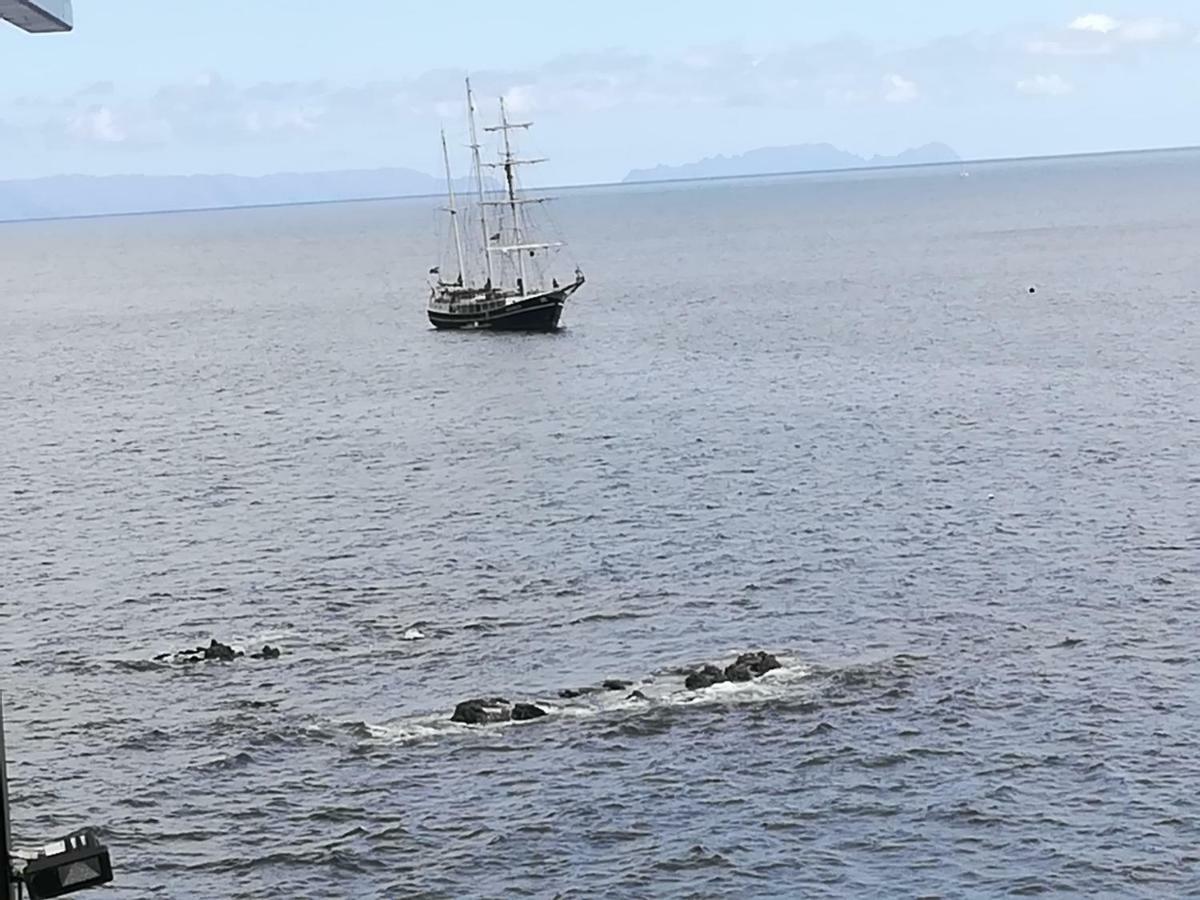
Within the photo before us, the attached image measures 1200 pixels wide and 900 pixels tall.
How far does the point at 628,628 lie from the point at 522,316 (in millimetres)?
80034

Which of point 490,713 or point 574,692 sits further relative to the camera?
point 574,692

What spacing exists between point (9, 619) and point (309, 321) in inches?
4267

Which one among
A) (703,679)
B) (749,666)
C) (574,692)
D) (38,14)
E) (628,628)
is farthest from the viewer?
(628,628)

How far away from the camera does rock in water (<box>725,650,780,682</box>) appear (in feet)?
137

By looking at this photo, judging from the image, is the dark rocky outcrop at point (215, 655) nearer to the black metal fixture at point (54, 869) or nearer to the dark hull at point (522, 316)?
the black metal fixture at point (54, 869)

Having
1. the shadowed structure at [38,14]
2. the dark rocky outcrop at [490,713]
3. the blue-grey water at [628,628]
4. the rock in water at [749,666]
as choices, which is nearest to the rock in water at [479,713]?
the dark rocky outcrop at [490,713]

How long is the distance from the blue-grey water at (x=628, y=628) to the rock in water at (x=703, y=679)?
0.59 m

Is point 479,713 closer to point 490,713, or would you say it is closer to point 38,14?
point 490,713

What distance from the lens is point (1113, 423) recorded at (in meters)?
75.1

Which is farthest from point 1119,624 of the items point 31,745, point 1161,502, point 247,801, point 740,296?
point 740,296

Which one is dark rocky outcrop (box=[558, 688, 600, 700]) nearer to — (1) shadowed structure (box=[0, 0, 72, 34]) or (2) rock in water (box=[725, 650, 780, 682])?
(2) rock in water (box=[725, 650, 780, 682])

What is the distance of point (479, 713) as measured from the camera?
39844 mm

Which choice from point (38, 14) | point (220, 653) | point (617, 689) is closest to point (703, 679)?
point (617, 689)

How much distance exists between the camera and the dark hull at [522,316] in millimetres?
124438
